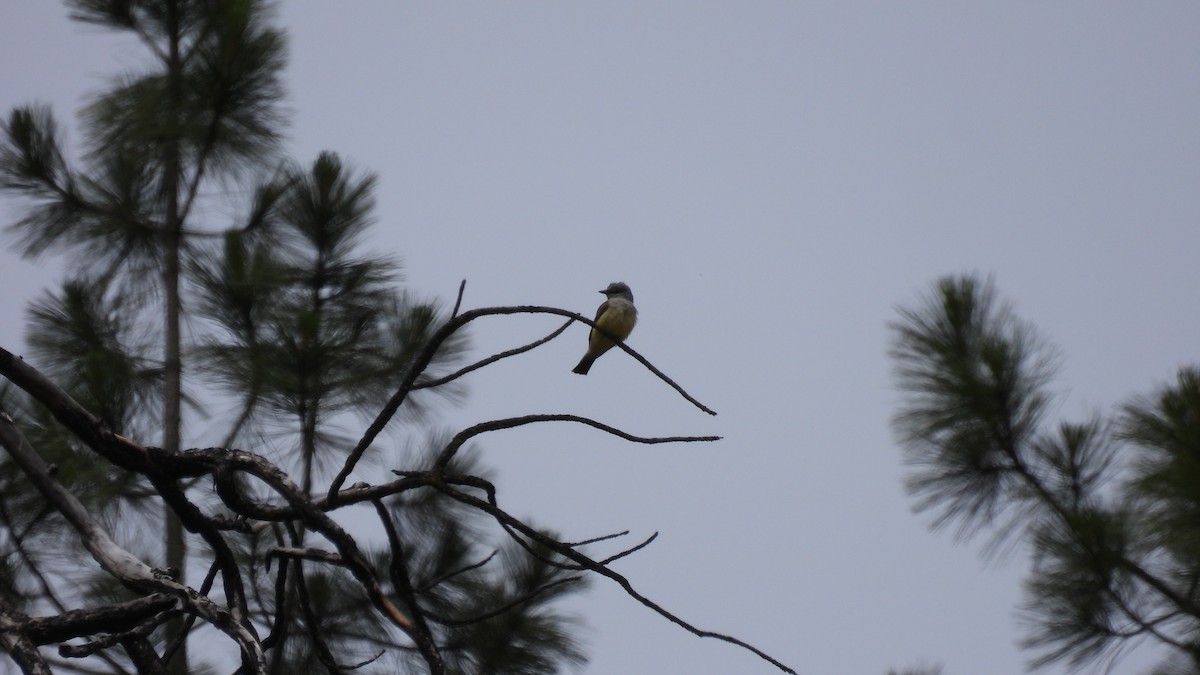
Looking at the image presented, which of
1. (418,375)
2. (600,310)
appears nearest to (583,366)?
(600,310)

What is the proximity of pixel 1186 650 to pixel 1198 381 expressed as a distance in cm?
98

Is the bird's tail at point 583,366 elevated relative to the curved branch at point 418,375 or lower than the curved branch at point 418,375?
elevated

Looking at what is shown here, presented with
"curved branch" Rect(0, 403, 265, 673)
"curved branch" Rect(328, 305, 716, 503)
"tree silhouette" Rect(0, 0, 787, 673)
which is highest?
"tree silhouette" Rect(0, 0, 787, 673)

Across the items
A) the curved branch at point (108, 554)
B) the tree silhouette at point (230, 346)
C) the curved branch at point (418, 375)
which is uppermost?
the tree silhouette at point (230, 346)

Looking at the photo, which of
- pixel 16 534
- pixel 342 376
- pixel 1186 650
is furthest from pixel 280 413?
→ pixel 1186 650

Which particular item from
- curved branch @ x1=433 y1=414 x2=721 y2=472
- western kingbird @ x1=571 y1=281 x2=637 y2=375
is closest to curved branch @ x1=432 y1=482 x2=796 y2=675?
curved branch @ x1=433 y1=414 x2=721 y2=472

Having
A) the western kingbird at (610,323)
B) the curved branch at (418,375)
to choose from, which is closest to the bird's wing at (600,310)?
the western kingbird at (610,323)

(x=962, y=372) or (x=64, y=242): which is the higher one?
(x=64, y=242)

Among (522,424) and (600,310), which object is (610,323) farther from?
(522,424)

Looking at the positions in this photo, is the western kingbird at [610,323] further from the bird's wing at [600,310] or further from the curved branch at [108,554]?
the curved branch at [108,554]

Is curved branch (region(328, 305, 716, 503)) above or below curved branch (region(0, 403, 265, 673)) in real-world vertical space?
Answer: above

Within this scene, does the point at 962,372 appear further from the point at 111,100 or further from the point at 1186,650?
the point at 111,100

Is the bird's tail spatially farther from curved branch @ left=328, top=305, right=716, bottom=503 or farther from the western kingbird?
curved branch @ left=328, top=305, right=716, bottom=503

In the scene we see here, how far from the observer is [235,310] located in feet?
18.4
